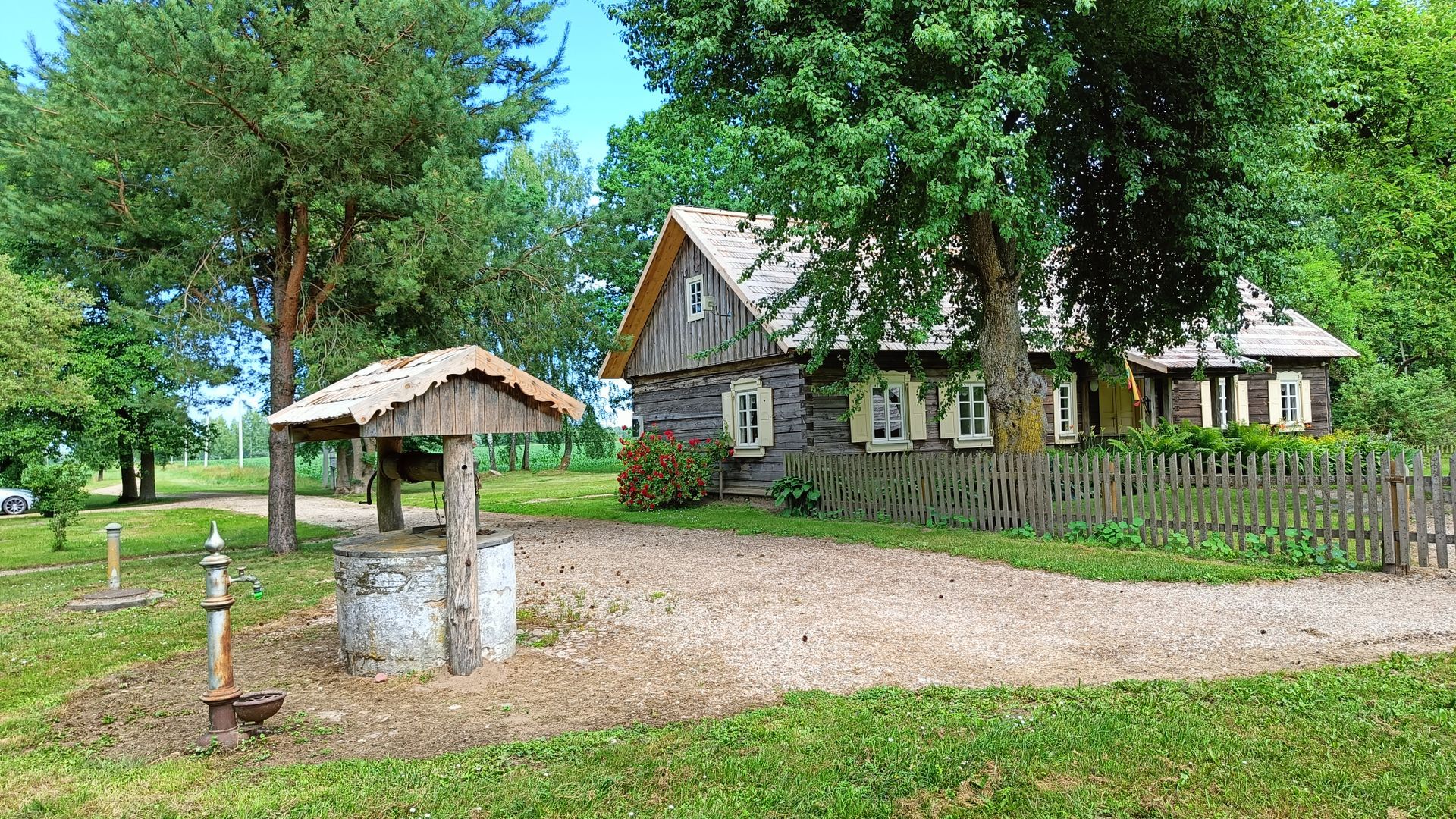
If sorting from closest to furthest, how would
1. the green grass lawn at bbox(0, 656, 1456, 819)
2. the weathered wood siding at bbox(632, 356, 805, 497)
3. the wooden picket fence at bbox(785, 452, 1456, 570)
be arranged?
the green grass lawn at bbox(0, 656, 1456, 819) → the wooden picket fence at bbox(785, 452, 1456, 570) → the weathered wood siding at bbox(632, 356, 805, 497)

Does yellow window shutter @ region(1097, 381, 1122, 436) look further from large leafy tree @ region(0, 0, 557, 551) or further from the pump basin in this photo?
the pump basin

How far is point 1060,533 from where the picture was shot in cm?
1265

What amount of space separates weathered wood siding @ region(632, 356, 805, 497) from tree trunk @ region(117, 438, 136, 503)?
60.7 feet

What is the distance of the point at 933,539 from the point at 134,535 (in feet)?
53.7

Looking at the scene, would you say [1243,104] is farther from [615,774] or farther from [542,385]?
[615,774]

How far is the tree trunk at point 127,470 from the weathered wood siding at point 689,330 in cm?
1860

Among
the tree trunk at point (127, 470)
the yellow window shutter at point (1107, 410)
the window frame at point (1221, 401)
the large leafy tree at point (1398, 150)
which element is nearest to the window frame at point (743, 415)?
the yellow window shutter at point (1107, 410)

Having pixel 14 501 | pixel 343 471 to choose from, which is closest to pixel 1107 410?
pixel 343 471

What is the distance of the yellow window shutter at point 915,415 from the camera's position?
19.7 metres

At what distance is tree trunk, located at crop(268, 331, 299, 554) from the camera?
13.9 meters

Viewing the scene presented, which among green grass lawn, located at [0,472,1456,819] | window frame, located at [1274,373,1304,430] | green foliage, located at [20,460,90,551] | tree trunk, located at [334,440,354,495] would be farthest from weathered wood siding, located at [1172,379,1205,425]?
tree trunk, located at [334,440,354,495]

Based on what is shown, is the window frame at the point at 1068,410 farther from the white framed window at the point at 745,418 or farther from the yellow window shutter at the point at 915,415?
the white framed window at the point at 745,418

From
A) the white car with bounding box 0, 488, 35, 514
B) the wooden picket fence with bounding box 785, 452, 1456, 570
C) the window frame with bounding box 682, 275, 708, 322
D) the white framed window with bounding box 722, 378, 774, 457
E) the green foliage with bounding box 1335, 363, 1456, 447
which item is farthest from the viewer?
the green foliage with bounding box 1335, 363, 1456, 447

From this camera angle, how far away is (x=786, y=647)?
7.06m
